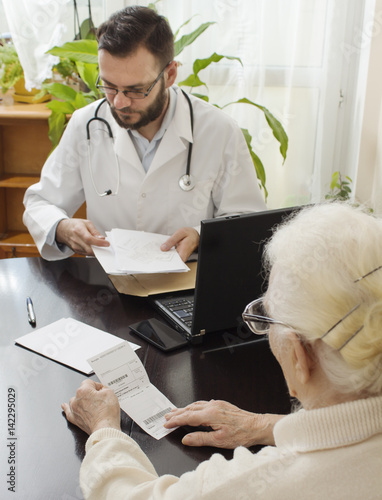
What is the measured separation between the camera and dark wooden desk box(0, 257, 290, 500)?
1021mm

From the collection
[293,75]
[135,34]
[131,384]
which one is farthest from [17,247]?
[131,384]

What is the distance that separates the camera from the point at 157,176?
2.02 m

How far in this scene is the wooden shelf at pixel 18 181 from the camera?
2.97 m

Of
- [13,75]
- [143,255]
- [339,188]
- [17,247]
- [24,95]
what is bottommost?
[17,247]

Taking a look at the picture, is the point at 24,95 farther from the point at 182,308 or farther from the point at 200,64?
the point at 182,308

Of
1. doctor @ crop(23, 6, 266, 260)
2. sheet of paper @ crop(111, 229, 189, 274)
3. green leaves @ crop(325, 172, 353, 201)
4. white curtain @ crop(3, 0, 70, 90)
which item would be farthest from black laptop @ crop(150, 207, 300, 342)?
white curtain @ crop(3, 0, 70, 90)

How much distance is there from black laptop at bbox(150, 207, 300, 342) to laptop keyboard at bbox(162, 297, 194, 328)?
0.05ft

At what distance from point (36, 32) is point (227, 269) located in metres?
2.18

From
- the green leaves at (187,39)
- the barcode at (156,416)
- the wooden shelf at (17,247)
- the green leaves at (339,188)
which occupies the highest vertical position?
the green leaves at (187,39)

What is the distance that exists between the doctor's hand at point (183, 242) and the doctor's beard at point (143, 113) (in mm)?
450

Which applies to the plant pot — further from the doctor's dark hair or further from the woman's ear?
the woman's ear

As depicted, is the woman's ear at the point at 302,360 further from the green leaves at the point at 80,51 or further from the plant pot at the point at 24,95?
the plant pot at the point at 24,95

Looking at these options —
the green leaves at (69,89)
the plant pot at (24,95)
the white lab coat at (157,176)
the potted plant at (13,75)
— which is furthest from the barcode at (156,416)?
the plant pot at (24,95)

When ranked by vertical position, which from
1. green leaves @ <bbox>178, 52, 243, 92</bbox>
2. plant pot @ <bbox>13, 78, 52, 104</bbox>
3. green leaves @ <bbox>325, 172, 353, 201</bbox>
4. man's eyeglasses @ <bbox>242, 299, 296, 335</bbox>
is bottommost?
green leaves @ <bbox>325, 172, 353, 201</bbox>
